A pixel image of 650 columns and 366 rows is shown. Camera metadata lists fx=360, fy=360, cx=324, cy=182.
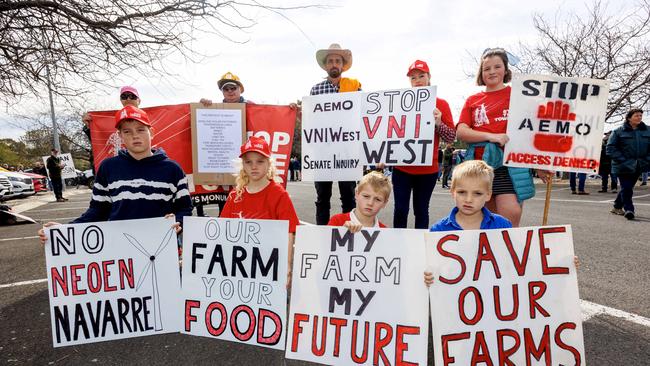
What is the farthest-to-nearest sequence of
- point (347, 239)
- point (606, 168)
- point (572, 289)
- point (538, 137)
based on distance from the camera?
1. point (606, 168)
2. point (538, 137)
3. point (347, 239)
4. point (572, 289)

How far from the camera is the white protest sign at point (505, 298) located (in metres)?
1.97

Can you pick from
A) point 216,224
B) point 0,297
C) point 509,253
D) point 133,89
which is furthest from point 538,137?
point 0,297

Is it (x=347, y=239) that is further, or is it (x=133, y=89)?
(x=133, y=89)

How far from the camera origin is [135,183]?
2750 millimetres

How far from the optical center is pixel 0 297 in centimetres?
358

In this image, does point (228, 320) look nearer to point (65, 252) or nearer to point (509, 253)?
point (65, 252)

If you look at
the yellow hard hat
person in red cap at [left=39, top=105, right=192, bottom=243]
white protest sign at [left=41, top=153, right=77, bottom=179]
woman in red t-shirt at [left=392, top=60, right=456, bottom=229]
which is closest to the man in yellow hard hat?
the yellow hard hat

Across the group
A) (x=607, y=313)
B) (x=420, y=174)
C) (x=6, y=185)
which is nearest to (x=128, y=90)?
(x=420, y=174)

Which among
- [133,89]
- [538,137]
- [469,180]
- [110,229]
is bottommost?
[110,229]

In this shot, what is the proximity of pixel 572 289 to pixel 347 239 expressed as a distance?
1.29 metres

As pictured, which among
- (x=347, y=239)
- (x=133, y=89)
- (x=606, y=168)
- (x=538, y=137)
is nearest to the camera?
(x=347, y=239)

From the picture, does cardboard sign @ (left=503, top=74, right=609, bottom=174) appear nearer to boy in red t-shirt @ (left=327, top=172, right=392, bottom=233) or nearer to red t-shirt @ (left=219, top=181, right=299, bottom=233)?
→ boy in red t-shirt @ (left=327, top=172, right=392, bottom=233)

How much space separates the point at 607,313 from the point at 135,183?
12.4 ft

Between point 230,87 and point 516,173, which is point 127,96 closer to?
point 230,87
